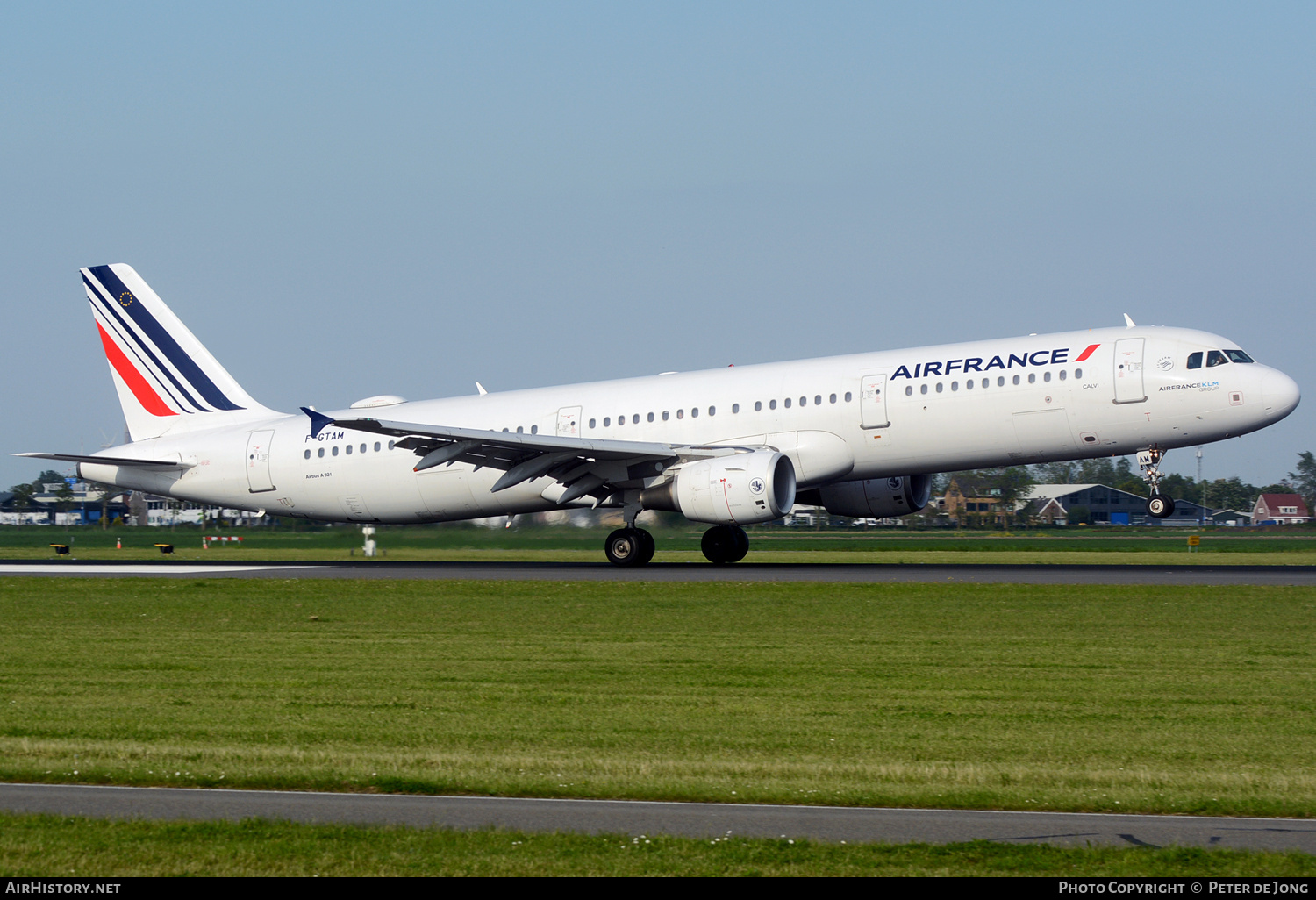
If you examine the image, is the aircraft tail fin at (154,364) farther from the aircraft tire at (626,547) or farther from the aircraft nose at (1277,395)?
the aircraft nose at (1277,395)

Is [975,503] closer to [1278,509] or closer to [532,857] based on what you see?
[1278,509]

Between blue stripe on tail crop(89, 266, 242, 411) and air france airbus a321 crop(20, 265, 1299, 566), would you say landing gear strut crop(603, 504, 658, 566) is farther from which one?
blue stripe on tail crop(89, 266, 242, 411)

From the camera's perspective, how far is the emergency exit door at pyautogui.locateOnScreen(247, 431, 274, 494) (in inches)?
1460

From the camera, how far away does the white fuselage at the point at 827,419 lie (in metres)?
28.4

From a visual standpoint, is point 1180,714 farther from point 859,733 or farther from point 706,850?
point 706,850

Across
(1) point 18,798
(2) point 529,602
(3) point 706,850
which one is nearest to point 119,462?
(2) point 529,602

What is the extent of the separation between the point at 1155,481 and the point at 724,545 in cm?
1094

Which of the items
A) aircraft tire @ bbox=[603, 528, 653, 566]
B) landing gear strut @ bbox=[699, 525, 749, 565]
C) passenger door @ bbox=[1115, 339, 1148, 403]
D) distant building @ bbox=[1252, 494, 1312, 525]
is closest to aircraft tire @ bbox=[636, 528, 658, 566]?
aircraft tire @ bbox=[603, 528, 653, 566]

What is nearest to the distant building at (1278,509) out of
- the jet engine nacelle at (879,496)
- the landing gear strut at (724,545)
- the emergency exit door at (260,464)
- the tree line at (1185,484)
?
the tree line at (1185,484)

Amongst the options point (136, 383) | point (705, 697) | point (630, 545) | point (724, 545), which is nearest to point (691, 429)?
point (630, 545)

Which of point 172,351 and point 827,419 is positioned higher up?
point 172,351

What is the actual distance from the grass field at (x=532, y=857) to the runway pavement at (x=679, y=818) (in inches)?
11.7

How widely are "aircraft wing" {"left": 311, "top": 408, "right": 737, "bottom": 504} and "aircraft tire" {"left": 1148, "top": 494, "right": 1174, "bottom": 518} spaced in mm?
9403

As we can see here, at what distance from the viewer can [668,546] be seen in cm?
4697
